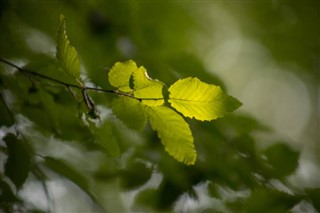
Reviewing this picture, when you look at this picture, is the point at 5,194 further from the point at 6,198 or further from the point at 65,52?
the point at 65,52

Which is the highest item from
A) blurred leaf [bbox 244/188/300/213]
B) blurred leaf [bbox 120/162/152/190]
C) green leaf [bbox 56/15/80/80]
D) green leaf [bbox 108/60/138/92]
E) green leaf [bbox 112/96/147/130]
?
blurred leaf [bbox 120/162/152/190]

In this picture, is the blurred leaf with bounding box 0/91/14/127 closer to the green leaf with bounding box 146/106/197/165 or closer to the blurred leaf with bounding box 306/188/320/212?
the green leaf with bounding box 146/106/197/165

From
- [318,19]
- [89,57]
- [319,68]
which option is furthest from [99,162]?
[319,68]

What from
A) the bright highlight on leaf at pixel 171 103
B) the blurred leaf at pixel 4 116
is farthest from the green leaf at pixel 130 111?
the blurred leaf at pixel 4 116

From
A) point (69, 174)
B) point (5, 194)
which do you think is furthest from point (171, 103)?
point (5, 194)

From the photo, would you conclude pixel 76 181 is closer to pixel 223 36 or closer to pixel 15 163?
pixel 15 163

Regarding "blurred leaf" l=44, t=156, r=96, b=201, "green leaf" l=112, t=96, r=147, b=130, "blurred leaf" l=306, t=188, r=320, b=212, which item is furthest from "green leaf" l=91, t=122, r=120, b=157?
"blurred leaf" l=306, t=188, r=320, b=212
